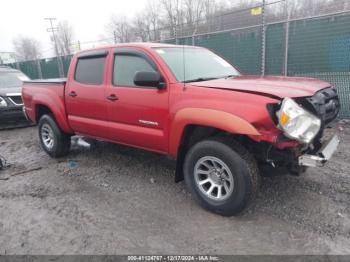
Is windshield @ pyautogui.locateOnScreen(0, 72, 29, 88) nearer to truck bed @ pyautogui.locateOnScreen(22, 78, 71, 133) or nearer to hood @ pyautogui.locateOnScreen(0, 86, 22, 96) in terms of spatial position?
hood @ pyautogui.locateOnScreen(0, 86, 22, 96)

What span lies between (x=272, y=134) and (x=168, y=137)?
1263mm

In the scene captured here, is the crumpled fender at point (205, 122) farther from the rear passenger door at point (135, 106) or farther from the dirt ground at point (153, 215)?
the dirt ground at point (153, 215)

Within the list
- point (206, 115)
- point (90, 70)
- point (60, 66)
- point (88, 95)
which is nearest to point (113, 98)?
point (88, 95)

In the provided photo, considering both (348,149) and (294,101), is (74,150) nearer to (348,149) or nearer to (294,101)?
(294,101)

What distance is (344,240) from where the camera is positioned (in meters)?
2.87

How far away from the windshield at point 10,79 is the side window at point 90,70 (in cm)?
559

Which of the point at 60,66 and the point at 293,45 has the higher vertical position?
the point at 293,45

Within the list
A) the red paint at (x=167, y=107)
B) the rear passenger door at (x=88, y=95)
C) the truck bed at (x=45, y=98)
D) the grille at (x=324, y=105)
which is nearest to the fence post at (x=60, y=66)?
the truck bed at (x=45, y=98)

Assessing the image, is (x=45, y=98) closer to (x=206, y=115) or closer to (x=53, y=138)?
(x=53, y=138)

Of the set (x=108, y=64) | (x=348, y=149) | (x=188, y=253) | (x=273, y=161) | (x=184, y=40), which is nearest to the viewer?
(x=188, y=253)

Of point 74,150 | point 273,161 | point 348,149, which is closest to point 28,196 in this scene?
point 74,150

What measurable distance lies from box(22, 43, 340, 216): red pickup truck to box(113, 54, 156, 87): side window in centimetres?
1

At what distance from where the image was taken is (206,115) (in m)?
3.25

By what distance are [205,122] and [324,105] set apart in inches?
48.7
